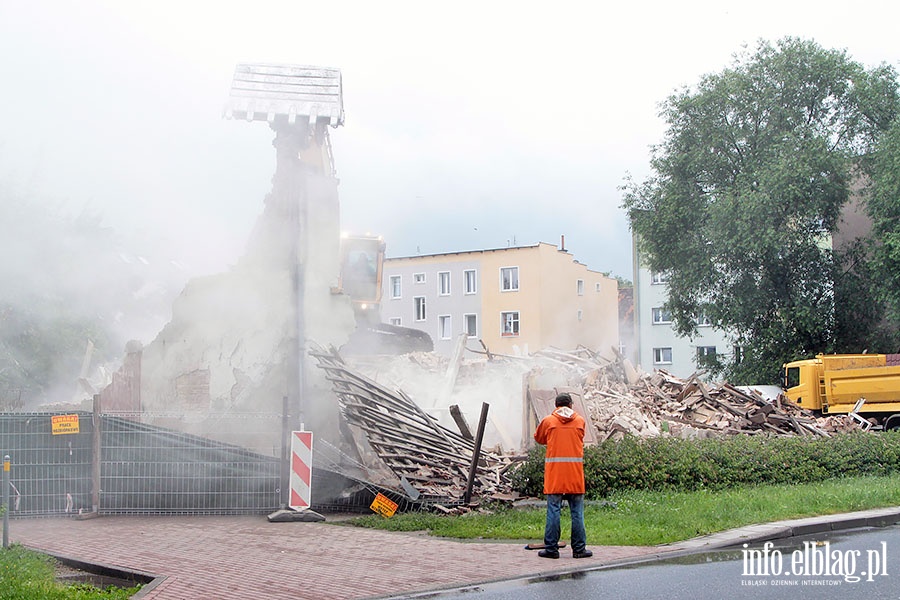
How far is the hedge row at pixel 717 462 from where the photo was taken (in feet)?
42.4

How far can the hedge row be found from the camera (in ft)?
42.4

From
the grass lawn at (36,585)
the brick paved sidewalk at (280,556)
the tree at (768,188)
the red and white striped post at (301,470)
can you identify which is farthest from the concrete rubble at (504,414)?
the tree at (768,188)

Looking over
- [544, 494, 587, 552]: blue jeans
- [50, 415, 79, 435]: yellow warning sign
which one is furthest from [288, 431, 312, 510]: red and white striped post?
[544, 494, 587, 552]: blue jeans

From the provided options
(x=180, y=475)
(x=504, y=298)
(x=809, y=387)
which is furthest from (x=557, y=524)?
(x=504, y=298)

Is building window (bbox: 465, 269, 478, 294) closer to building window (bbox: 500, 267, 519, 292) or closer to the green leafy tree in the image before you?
building window (bbox: 500, 267, 519, 292)

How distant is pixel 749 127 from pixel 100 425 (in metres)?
27.2

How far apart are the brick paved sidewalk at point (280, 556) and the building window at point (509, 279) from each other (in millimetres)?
43896

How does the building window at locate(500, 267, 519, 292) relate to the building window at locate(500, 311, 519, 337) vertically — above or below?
above

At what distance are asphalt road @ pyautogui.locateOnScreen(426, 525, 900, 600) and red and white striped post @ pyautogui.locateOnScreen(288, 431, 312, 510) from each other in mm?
3907

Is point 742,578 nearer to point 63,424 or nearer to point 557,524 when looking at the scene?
point 557,524

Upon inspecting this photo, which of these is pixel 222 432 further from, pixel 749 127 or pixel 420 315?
Answer: pixel 420 315

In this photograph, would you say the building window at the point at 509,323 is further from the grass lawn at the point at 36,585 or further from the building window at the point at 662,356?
the grass lawn at the point at 36,585

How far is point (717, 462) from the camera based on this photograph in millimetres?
14188

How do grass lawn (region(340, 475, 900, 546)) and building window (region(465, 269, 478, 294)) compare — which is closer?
grass lawn (region(340, 475, 900, 546))
